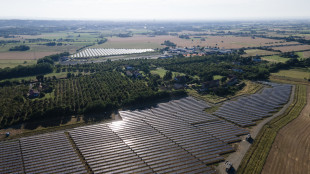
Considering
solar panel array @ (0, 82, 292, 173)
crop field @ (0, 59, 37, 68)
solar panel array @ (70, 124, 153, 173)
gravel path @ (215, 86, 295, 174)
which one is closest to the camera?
solar panel array @ (70, 124, 153, 173)

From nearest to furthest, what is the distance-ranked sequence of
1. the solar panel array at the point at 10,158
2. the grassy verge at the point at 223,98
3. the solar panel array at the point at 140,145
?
the solar panel array at the point at 10,158 < the solar panel array at the point at 140,145 < the grassy verge at the point at 223,98

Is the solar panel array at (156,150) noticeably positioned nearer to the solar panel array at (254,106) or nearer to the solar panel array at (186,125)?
the solar panel array at (186,125)

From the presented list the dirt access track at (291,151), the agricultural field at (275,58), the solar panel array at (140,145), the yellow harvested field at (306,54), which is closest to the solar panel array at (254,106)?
the solar panel array at (140,145)

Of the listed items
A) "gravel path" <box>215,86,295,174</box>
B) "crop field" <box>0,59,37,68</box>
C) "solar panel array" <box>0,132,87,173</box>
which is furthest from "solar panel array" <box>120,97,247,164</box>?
"crop field" <box>0,59,37,68</box>

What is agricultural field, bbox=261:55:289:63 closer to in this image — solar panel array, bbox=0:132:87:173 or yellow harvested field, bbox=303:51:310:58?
yellow harvested field, bbox=303:51:310:58

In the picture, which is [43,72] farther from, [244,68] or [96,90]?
[244,68]
